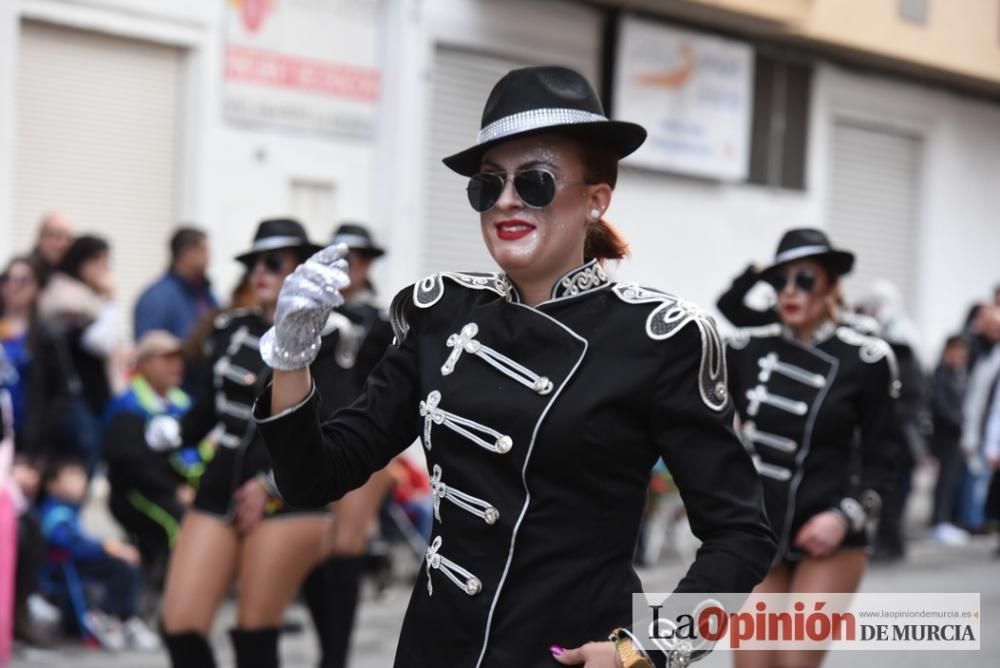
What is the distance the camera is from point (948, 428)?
622 inches

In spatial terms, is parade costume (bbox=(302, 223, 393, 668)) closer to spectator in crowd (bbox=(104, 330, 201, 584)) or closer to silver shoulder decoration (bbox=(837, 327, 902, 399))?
spectator in crowd (bbox=(104, 330, 201, 584))

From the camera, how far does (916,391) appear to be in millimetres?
14180

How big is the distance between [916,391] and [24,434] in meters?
7.64

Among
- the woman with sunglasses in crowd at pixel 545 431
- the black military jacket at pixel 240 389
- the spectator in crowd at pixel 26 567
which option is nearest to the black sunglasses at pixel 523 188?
the woman with sunglasses in crowd at pixel 545 431

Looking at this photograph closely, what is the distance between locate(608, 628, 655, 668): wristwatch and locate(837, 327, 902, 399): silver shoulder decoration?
12.2 feet

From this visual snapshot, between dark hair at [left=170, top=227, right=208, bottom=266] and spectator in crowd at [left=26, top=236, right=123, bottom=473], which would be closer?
spectator in crowd at [left=26, top=236, right=123, bottom=473]

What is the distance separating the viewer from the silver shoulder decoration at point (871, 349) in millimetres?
6965

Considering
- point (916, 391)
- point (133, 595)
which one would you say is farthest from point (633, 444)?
point (916, 391)

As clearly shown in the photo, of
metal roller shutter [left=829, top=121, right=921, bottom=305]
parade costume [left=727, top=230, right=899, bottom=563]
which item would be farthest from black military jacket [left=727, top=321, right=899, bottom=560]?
metal roller shutter [left=829, top=121, right=921, bottom=305]

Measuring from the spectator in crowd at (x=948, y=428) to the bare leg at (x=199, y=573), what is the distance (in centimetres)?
1032

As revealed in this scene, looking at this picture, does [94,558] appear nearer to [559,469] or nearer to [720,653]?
[720,653]

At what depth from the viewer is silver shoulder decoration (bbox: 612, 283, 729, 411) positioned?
3.65 m

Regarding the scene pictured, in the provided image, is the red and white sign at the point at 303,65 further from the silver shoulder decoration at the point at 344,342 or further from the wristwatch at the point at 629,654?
the wristwatch at the point at 629,654

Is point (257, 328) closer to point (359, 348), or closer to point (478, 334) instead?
point (359, 348)
